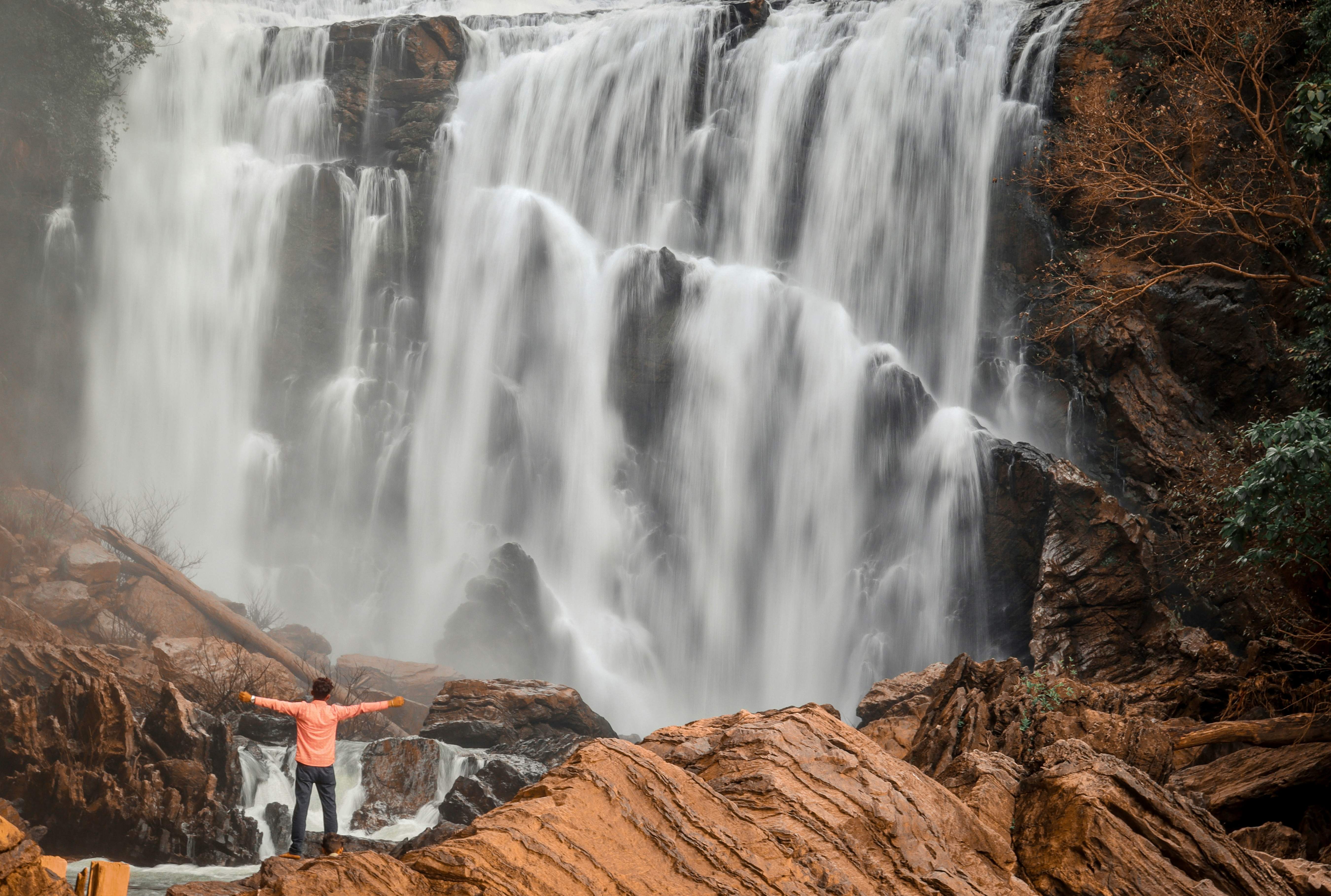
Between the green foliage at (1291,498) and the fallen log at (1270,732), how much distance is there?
1788 millimetres

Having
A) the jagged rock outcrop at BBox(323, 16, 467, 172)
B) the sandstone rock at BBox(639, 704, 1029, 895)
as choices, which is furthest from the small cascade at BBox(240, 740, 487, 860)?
the jagged rock outcrop at BBox(323, 16, 467, 172)

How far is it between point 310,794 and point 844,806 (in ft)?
16.6

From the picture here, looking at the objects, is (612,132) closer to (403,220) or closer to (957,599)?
(403,220)

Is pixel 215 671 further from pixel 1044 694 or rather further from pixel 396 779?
pixel 1044 694

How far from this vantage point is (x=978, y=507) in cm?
1988

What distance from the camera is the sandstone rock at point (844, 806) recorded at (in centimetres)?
498

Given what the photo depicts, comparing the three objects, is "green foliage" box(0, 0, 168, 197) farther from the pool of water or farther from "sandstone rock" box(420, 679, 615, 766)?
the pool of water

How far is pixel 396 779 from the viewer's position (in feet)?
44.2

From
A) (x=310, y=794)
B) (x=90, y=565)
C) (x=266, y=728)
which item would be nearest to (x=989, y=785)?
(x=310, y=794)

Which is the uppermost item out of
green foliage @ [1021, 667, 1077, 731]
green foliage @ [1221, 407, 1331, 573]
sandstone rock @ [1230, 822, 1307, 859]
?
green foliage @ [1221, 407, 1331, 573]

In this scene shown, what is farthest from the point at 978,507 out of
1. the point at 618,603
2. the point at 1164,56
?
the point at 1164,56

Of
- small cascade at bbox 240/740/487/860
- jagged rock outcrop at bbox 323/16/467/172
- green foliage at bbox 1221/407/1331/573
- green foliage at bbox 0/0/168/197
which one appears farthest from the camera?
jagged rock outcrop at bbox 323/16/467/172

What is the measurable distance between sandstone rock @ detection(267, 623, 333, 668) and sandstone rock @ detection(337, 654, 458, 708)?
0.46 metres

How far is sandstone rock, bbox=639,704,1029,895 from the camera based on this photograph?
16.3 feet
